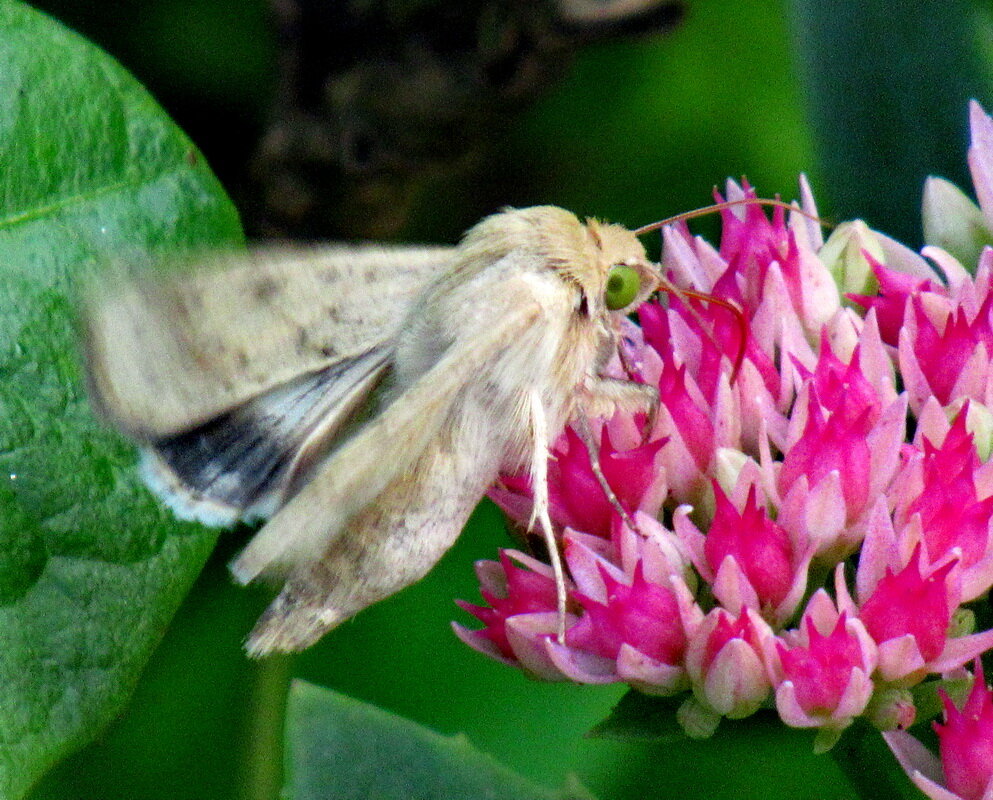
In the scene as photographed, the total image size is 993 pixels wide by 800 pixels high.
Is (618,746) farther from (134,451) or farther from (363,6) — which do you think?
(363,6)

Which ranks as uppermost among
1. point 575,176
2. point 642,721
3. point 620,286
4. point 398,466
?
point 620,286

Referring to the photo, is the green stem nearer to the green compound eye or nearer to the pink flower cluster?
the pink flower cluster

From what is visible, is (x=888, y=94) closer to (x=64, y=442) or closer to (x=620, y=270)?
(x=620, y=270)

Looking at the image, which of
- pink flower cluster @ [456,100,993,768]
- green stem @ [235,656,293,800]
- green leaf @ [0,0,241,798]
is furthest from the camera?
green stem @ [235,656,293,800]

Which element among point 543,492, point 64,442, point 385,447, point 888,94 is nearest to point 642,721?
point 543,492

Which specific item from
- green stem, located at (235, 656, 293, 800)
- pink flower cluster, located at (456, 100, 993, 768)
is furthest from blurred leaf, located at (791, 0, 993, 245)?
green stem, located at (235, 656, 293, 800)

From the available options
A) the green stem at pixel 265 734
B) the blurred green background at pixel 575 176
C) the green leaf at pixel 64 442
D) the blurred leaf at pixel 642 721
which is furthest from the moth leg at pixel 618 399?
the green stem at pixel 265 734
